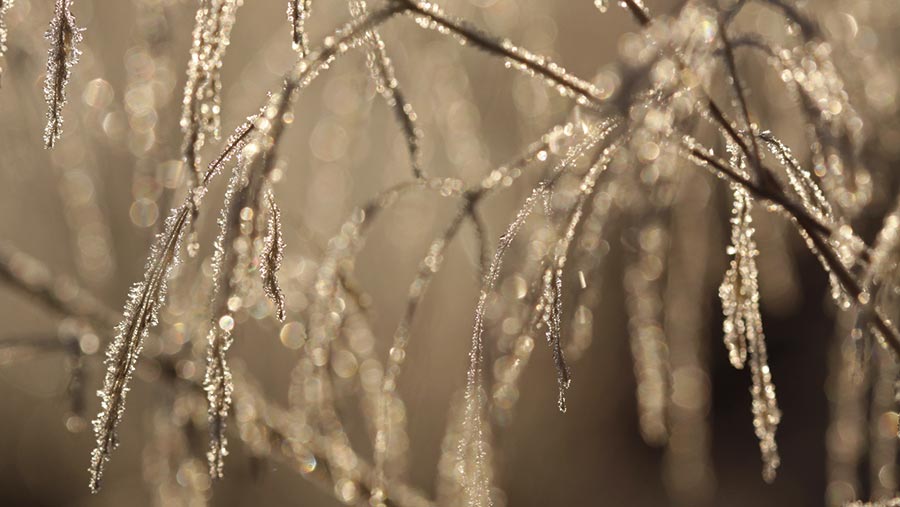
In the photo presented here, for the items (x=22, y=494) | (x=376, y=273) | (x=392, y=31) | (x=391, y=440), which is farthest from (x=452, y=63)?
(x=22, y=494)

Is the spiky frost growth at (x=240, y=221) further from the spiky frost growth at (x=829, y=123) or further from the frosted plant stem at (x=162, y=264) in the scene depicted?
the spiky frost growth at (x=829, y=123)

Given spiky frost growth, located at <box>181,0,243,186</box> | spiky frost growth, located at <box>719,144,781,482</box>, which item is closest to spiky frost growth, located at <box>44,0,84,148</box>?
spiky frost growth, located at <box>181,0,243,186</box>

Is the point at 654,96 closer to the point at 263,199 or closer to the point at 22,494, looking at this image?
the point at 263,199

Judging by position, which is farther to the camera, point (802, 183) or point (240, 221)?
point (802, 183)

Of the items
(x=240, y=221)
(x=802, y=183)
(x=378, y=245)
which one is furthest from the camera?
(x=378, y=245)

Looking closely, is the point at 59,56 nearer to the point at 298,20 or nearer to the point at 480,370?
the point at 298,20

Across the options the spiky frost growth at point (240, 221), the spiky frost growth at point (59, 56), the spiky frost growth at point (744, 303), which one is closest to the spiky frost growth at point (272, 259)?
the spiky frost growth at point (240, 221)

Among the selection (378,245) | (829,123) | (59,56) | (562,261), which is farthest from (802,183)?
(378,245)
